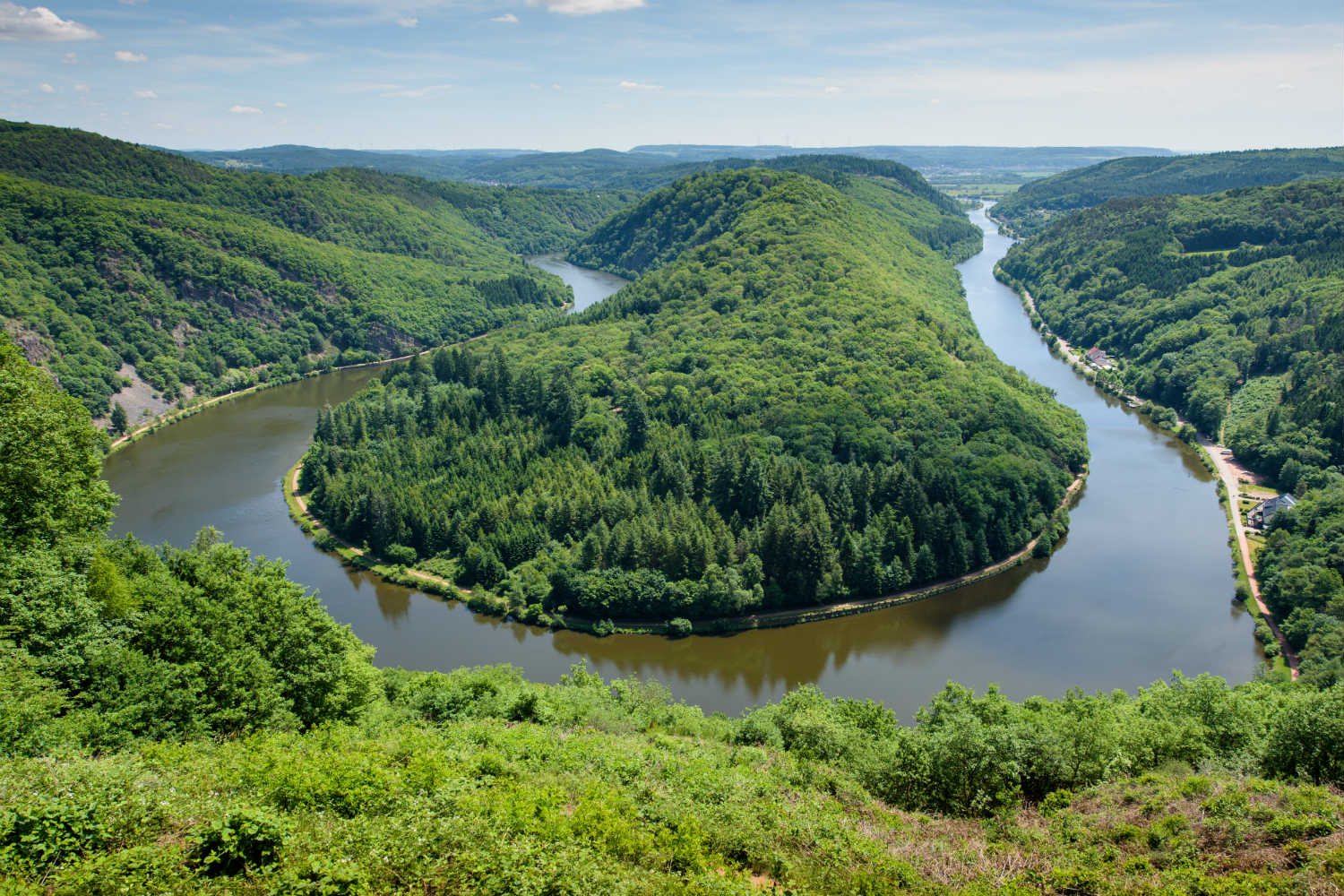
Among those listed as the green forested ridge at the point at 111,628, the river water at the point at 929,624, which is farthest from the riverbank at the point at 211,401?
the green forested ridge at the point at 111,628

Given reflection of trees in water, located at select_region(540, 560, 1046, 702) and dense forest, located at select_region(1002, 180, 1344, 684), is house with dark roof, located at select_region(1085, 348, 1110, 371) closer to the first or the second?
dense forest, located at select_region(1002, 180, 1344, 684)

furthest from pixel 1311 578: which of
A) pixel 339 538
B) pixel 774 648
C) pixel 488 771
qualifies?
pixel 339 538

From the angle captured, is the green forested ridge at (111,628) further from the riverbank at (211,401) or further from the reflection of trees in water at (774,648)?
the riverbank at (211,401)

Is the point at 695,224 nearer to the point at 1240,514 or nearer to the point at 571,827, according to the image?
the point at 1240,514

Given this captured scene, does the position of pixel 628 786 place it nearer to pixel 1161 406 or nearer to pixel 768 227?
pixel 1161 406

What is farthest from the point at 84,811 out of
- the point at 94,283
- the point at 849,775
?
the point at 94,283

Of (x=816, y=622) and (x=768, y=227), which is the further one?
(x=768, y=227)

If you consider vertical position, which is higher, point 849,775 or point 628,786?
point 628,786
